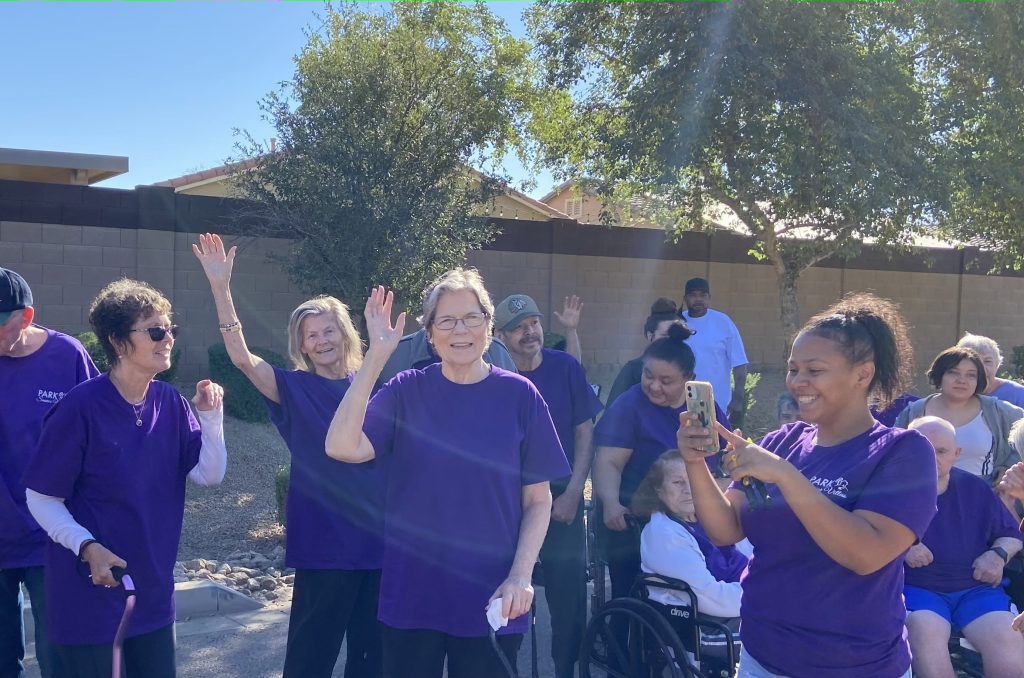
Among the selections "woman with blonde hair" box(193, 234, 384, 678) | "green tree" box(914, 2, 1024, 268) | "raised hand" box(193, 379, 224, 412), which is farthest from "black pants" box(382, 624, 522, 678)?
"green tree" box(914, 2, 1024, 268)

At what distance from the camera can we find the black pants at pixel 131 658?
3.07 metres

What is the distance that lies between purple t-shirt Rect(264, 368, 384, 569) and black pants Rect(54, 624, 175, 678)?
0.69m

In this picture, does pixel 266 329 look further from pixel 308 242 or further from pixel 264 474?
pixel 264 474

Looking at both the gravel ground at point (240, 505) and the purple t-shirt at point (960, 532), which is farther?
the gravel ground at point (240, 505)

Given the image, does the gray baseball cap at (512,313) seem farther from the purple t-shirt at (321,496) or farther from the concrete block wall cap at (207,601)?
the concrete block wall cap at (207,601)

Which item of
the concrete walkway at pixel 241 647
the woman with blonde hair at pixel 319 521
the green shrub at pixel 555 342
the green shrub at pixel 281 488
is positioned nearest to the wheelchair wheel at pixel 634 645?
the concrete walkway at pixel 241 647

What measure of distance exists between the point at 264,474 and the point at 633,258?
8.68 m

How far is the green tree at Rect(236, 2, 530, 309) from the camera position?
1145 cm

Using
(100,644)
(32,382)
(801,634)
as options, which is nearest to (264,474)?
(32,382)

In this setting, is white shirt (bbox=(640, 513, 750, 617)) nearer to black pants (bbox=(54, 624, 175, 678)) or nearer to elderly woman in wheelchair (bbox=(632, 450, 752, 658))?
elderly woman in wheelchair (bbox=(632, 450, 752, 658))

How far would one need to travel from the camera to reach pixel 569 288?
15758 mm

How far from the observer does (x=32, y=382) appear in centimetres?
368

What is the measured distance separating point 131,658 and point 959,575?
3.51 m

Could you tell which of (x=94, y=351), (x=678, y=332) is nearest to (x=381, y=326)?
(x=678, y=332)
